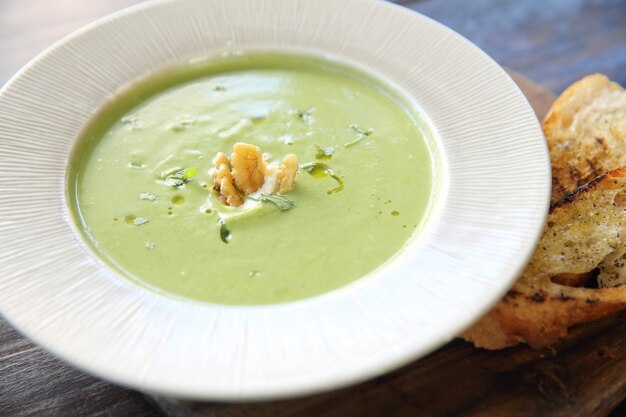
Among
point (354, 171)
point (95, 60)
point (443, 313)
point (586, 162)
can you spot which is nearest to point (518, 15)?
point (586, 162)

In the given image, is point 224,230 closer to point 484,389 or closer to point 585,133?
point 484,389

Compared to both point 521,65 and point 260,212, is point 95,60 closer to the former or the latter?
point 260,212

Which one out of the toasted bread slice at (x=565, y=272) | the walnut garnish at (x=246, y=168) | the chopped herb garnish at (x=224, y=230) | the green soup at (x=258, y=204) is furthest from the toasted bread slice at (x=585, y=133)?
the chopped herb garnish at (x=224, y=230)

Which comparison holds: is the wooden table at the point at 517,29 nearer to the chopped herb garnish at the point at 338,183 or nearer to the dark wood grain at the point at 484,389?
the dark wood grain at the point at 484,389

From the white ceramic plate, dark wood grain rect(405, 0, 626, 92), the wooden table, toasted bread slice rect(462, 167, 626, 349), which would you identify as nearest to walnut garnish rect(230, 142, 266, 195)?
the white ceramic plate

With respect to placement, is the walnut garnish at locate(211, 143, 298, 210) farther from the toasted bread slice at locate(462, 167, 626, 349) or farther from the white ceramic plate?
the toasted bread slice at locate(462, 167, 626, 349)

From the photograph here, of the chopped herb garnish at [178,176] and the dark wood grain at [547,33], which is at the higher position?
the dark wood grain at [547,33]
